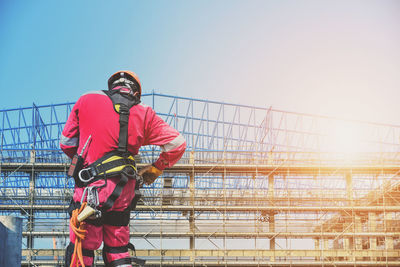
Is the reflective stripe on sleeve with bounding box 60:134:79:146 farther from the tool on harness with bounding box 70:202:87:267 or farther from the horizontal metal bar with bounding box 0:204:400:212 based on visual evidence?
the horizontal metal bar with bounding box 0:204:400:212

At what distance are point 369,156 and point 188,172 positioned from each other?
8972mm

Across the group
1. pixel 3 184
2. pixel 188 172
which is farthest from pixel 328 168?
pixel 3 184

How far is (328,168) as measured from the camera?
25.0 meters

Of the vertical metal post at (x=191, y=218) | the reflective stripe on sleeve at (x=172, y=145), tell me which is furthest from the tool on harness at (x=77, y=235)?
the vertical metal post at (x=191, y=218)

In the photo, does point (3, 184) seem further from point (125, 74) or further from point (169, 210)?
point (125, 74)

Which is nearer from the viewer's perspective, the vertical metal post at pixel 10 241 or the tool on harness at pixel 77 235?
the tool on harness at pixel 77 235

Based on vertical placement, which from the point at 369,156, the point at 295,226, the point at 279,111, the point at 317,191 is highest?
the point at 279,111

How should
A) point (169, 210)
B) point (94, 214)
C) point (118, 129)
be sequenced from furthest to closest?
point (169, 210) < point (118, 129) < point (94, 214)

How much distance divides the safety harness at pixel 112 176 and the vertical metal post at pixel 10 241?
1.60 meters

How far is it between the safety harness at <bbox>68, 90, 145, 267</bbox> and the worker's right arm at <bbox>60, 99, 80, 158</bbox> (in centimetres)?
19

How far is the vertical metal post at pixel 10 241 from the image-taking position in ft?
13.1

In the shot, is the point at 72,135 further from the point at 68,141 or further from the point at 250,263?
the point at 250,263

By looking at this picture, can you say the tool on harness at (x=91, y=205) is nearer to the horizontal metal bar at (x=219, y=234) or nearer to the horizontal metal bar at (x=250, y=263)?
the horizontal metal bar at (x=250, y=263)

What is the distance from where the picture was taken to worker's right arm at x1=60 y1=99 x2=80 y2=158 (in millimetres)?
2820
